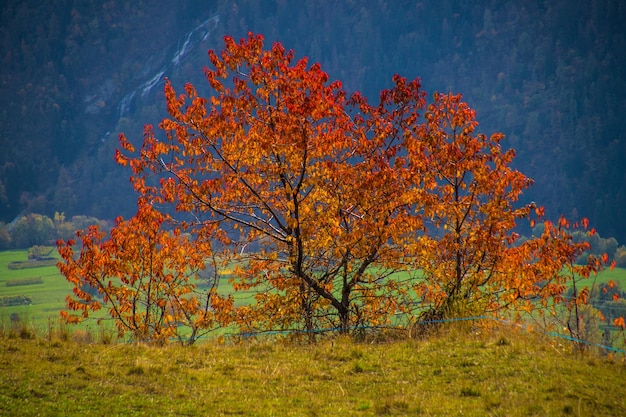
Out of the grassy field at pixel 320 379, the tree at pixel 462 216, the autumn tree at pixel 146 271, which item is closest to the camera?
the grassy field at pixel 320 379

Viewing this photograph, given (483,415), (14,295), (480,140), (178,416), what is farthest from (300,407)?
(14,295)

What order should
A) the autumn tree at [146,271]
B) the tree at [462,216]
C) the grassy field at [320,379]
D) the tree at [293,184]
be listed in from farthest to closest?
the autumn tree at [146,271] < the tree at [293,184] < the tree at [462,216] < the grassy field at [320,379]

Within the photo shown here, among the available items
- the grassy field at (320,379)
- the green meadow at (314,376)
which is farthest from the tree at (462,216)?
the grassy field at (320,379)

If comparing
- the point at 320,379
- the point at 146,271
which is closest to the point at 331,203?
the point at 320,379

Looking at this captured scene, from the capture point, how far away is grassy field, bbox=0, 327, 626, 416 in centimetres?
858

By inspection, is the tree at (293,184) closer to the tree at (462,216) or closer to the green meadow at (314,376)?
the tree at (462,216)

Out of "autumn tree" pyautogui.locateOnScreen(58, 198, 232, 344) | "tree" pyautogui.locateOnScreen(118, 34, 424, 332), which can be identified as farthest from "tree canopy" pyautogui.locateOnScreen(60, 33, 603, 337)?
"autumn tree" pyautogui.locateOnScreen(58, 198, 232, 344)

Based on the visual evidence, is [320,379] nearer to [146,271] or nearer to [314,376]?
[314,376]

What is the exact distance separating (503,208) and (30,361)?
1197 centimetres

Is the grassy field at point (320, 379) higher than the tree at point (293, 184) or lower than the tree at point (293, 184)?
lower

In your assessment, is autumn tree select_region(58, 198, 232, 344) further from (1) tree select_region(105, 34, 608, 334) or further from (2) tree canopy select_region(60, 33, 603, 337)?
(1) tree select_region(105, 34, 608, 334)

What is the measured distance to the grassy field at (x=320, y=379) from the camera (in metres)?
8.58

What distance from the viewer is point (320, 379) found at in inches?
415

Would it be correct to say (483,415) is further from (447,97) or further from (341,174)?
(447,97)
